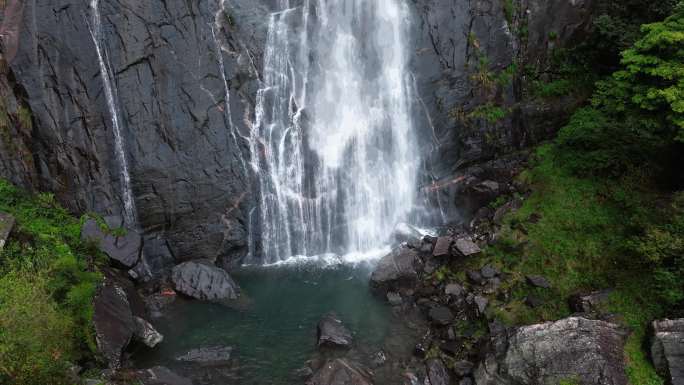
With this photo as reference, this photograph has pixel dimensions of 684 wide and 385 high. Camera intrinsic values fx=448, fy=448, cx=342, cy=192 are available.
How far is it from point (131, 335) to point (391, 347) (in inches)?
275

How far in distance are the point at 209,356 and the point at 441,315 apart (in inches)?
263

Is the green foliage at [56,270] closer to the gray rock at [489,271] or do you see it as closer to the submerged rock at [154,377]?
the submerged rock at [154,377]

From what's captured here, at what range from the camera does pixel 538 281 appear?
42.0 feet

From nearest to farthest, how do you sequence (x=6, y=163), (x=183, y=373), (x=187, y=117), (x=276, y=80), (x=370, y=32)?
(x=183, y=373) → (x=6, y=163) → (x=187, y=117) → (x=276, y=80) → (x=370, y=32)

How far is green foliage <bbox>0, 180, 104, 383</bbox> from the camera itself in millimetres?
10312

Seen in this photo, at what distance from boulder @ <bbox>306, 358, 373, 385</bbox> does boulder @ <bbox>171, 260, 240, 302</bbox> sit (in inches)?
200

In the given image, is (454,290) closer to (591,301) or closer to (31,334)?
(591,301)

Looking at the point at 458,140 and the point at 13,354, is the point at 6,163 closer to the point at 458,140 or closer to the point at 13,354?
the point at 13,354

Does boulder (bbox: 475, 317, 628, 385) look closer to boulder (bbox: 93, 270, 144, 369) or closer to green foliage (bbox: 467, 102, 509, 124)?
boulder (bbox: 93, 270, 144, 369)

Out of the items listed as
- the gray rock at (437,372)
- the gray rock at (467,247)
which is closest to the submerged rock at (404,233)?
the gray rock at (467,247)

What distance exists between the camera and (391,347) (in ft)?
41.5

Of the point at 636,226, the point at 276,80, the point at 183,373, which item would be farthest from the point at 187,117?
the point at 636,226

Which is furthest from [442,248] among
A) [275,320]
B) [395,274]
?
[275,320]

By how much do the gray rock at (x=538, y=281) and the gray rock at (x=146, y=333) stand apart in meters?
10.7
